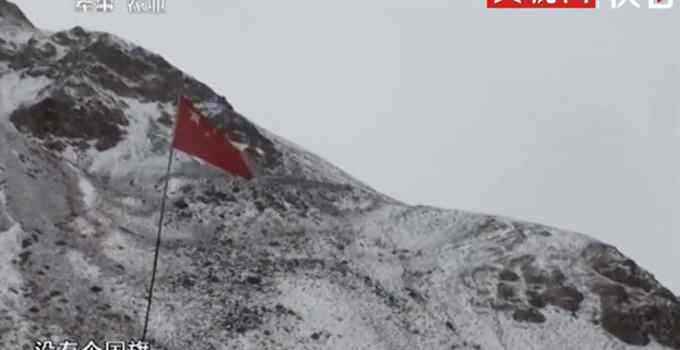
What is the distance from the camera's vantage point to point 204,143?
982 inches

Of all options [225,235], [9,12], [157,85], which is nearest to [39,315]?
[225,235]

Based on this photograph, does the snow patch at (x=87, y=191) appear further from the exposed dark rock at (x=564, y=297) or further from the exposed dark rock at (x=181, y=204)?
the exposed dark rock at (x=564, y=297)

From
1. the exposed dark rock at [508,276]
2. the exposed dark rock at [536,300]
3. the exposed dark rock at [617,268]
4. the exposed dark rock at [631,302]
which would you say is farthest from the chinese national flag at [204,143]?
the exposed dark rock at [617,268]

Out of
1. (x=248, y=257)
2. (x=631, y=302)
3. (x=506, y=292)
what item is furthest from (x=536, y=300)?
(x=248, y=257)

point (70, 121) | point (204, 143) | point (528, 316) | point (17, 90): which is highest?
point (17, 90)

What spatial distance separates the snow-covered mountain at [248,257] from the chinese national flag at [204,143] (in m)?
5.67

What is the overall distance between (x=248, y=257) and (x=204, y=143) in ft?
30.6

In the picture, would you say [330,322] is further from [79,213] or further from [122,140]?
[122,140]

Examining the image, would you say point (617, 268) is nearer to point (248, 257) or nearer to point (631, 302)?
point (631, 302)

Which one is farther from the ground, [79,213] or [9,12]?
A: [9,12]

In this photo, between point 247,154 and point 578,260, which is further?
point 247,154

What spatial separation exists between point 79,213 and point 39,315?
9577mm

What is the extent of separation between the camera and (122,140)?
1629 inches

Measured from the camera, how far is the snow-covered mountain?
26.1 metres
